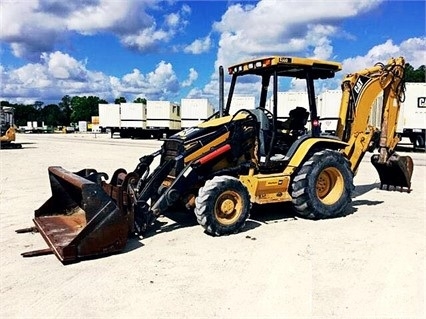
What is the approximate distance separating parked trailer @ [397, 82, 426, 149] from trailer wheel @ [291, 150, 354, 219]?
662 inches

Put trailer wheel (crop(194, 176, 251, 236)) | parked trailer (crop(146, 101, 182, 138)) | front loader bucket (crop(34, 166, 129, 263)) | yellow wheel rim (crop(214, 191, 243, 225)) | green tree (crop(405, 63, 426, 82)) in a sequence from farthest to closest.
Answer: green tree (crop(405, 63, 426, 82)) → parked trailer (crop(146, 101, 182, 138)) → yellow wheel rim (crop(214, 191, 243, 225)) → trailer wheel (crop(194, 176, 251, 236)) → front loader bucket (crop(34, 166, 129, 263))

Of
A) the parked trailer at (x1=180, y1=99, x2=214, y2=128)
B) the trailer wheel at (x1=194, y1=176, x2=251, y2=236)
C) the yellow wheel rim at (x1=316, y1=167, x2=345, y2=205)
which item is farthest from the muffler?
the parked trailer at (x1=180, y1=99, x2=214, y2=128)

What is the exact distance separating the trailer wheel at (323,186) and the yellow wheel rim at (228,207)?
3.72 feet

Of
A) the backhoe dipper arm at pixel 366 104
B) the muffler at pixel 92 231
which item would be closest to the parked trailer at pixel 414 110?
the backhoe dipper arm at pixel 366 104

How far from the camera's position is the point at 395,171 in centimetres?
995

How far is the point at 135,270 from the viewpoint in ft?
16.3

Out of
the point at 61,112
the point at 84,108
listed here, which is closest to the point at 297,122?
the point at 84,108

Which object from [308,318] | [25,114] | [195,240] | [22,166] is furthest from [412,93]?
[25,114]

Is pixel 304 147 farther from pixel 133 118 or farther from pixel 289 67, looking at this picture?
pixel 133 118

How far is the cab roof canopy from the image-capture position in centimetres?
708

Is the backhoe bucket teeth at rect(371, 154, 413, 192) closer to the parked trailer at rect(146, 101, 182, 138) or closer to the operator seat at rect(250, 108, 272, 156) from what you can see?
the operator seat at rect(250, 108, 272, 156)

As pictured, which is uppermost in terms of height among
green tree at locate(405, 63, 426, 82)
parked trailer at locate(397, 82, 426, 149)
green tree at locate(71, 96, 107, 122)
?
green tree at locate(405, 63, 426, 82)

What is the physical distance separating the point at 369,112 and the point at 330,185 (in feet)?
6.30

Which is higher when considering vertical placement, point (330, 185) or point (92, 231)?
point (330, 185)
